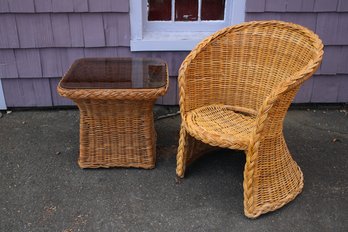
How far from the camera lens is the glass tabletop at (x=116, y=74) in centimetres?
194

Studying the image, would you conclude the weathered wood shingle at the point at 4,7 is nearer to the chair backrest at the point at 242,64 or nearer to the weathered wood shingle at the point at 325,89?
the chair backrest at the point at 242,64

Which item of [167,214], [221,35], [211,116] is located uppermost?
[221,35]

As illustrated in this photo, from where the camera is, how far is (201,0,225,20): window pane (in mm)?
2715

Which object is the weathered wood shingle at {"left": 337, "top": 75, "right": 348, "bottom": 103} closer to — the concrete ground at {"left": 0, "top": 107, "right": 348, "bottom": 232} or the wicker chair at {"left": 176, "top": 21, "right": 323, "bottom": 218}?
the concrete ground at {"left": 0, "top": 107, "right": 348, "bottom": 232}

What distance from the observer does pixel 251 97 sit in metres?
2.20

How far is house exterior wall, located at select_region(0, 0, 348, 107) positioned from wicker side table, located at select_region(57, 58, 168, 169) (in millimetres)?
410

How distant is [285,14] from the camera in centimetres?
267

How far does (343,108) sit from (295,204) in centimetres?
139

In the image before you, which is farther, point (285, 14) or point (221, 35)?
point (285, 14)

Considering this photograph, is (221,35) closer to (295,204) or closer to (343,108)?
(295,204)

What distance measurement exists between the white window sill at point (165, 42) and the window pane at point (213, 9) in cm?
15

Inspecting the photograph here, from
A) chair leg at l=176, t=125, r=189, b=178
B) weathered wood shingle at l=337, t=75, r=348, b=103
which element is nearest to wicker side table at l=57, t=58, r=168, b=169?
chair leg at l=176, t=125, r=189, b=178

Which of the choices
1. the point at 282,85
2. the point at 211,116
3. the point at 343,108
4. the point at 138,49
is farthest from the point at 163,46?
the point at 343,108

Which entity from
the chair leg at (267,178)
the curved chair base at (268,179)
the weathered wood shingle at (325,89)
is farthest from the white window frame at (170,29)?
the chair leg at (267,178)
